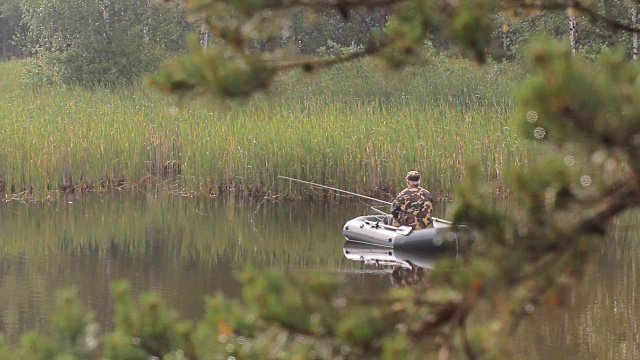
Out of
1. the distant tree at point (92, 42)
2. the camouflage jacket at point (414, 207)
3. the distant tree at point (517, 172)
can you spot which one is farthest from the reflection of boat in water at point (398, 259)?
the distant tree at point (92, 42)

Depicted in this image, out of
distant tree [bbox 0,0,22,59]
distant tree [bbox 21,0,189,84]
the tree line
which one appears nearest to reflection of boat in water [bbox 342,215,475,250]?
the tree line

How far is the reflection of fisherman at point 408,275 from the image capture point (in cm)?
1251

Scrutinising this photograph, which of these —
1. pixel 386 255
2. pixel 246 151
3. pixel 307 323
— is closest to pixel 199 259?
pixel 386 255

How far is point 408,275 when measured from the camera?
13.0 metres

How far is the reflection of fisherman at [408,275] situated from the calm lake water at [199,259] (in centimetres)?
14

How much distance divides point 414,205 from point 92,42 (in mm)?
16244

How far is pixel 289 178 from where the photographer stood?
1705 cm

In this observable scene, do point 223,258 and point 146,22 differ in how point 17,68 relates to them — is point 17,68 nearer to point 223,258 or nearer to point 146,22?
point 146,22

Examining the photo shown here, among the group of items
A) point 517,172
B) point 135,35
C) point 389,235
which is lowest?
point 389,235

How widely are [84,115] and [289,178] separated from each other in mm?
5389

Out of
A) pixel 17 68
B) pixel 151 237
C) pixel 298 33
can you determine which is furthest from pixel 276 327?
pixel 17 68

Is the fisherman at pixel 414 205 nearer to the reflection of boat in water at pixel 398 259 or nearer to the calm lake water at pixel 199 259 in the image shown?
the reflection of boat in water at pixel 398 259

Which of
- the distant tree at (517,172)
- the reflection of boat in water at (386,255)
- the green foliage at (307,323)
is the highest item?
the distant tree at (517,172)

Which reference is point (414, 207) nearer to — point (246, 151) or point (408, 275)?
point (408, 275)
